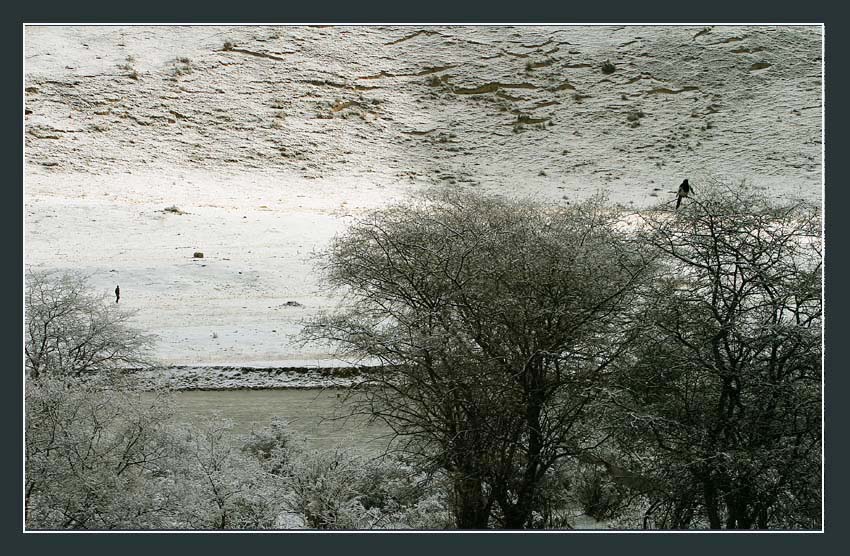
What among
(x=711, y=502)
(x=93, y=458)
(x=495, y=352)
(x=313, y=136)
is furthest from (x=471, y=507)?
(x=313, y=136)

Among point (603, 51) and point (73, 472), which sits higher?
point (603, 51)

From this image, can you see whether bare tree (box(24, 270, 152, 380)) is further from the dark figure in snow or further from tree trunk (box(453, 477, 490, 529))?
the dark figure in snow

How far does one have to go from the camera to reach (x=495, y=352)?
5648 mm

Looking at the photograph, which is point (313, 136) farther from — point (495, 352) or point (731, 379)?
point (731, 379)

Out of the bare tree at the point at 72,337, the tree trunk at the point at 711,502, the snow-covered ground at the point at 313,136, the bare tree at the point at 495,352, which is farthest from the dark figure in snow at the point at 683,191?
the bare tree at the point at 72,337

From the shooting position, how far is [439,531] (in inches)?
224

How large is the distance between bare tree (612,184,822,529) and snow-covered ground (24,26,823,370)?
0.37 metres

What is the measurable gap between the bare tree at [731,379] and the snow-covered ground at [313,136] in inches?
14.5

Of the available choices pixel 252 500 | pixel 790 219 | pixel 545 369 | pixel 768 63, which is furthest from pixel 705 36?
pixel 252 500

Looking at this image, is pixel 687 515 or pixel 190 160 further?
pixel 190 160

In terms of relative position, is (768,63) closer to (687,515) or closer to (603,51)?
(603,51)

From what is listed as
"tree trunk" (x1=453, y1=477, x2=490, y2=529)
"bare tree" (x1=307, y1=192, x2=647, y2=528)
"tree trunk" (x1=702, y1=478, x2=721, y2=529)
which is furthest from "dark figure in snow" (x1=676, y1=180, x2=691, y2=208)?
"tree trunk" (x1=453, y1=477, x2=490, y2=529)

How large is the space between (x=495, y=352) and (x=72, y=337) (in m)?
2.23

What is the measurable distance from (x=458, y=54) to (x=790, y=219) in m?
2.02
